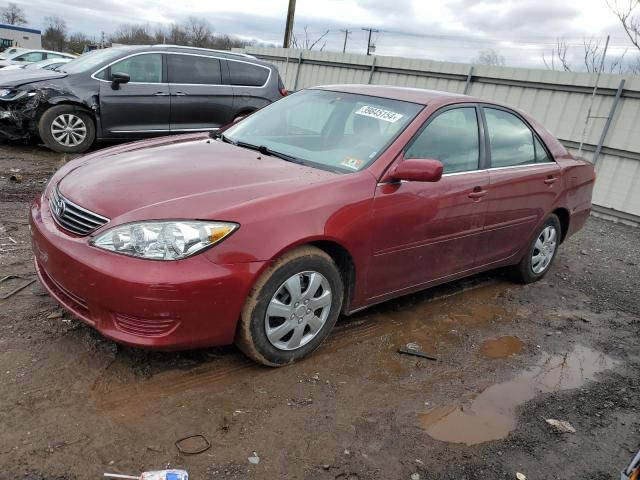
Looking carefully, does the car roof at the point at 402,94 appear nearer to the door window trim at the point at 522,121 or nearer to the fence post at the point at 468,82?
the door window trim at the point at 522,121

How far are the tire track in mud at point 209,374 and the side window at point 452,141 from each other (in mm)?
1202

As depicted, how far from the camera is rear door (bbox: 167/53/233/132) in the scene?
27.6 ft

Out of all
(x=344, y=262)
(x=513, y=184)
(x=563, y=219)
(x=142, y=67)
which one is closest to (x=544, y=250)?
(x=563, y=219)

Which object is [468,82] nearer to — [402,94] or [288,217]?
[402,94]

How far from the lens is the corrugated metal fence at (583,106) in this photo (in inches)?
342

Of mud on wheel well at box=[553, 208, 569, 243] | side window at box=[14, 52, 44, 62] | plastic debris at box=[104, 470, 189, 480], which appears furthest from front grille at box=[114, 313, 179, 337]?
side window at box=[14, 52, 44, 62]

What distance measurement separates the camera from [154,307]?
2.53 m

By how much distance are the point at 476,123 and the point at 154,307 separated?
2830mm

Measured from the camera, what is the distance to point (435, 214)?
361cm

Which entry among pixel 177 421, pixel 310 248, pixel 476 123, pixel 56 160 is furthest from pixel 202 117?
pixel 177 421

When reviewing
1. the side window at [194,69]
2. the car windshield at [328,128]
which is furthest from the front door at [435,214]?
the side window at [194,69]

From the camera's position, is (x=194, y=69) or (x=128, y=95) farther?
(x=194, y=69)

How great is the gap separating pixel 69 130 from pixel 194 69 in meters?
2.17

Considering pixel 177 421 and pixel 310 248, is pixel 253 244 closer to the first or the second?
pixel 310 248
